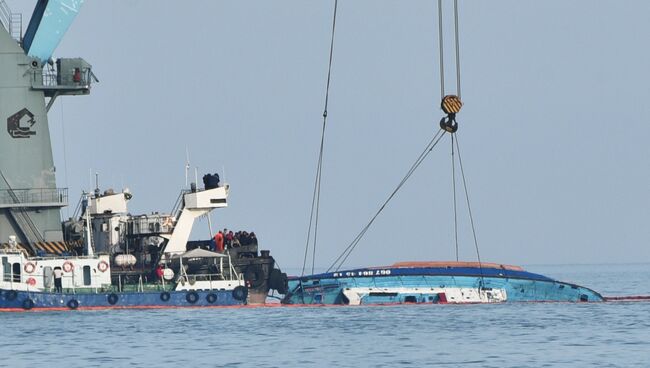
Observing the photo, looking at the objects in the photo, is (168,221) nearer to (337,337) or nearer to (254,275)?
(254,275)

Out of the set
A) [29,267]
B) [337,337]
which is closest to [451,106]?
[337,337]

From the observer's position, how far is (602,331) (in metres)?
59.3

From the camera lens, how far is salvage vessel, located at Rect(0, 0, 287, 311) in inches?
2724

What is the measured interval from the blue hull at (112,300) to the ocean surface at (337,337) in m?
A: 0.43

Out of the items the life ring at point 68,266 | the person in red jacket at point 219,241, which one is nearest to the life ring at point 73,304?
the life ring at point 68,266

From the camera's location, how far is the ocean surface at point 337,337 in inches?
1940

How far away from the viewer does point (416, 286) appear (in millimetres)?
71312

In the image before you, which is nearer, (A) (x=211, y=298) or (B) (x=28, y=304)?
(B) (x=28, y=304)

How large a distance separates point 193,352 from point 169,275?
17.1m

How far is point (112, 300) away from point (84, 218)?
5049 mm

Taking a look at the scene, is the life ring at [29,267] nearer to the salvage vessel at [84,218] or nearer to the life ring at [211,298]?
the salvage vessel at [84,218]

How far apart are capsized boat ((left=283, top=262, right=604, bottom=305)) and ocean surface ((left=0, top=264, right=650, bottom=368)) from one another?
2.05 ft

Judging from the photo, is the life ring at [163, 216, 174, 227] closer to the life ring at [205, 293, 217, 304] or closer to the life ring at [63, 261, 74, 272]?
the life ring at [205, 293, 217, 304]

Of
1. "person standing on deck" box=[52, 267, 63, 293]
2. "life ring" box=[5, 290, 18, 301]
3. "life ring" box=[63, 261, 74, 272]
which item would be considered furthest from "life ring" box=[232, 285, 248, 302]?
"life ring" box=[5, 290, 18, 301]
